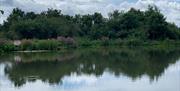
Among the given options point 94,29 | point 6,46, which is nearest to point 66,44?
point 6,46

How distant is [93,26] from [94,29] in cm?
191

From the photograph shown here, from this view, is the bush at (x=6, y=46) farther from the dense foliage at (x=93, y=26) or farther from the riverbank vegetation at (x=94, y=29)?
the dense foliage at (x=93, y=26)

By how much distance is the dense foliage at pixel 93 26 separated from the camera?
4647cm

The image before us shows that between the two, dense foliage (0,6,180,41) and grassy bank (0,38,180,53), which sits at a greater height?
dense foliage (0,6,180,41)

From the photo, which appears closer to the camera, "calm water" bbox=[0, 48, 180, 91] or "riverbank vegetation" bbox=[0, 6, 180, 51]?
"calm water" bbox=[0, 48, 180, 91]

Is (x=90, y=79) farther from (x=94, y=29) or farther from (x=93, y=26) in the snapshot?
(x=93, y=26)

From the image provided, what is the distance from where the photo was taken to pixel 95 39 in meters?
53.5

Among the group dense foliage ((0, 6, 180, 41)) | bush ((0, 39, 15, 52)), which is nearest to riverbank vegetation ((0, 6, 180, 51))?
dense foliage ((0, 6, 180, 41))

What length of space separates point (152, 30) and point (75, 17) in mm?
13005

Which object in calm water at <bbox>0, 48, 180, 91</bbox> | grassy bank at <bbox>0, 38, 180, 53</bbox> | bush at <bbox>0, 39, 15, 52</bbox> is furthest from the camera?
grassy bank at <bbox>0, 38, 180, 53</bbox>

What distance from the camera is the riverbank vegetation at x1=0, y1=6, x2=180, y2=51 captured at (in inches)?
1813

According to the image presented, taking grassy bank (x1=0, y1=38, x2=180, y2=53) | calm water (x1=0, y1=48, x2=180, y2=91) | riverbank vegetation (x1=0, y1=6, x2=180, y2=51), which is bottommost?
calm water (x1=0, y1=48, x2=180, y2=91)

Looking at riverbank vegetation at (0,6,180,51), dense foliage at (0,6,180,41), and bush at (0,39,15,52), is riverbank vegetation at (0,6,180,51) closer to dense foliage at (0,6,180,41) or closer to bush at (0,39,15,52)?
dense foliage at (0,6,180,41)

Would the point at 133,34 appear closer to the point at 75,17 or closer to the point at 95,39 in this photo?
the point at 95,39
